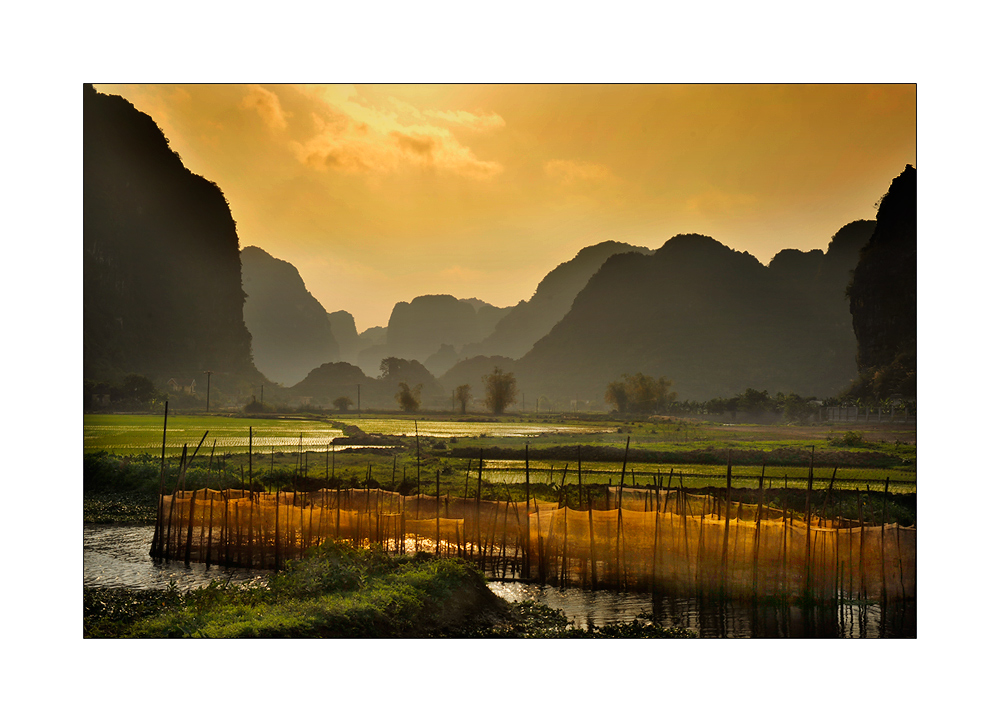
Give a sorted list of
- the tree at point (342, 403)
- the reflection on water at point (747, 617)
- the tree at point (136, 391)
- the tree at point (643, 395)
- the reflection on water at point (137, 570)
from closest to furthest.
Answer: the reflection on water at point (747, 617)
the reflection on water at point (137, 570)
the tree at point (136, 391)
the tree at point (643, 395)
the tree at point (342, 403)

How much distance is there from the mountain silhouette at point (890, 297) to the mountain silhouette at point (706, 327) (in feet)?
1.01

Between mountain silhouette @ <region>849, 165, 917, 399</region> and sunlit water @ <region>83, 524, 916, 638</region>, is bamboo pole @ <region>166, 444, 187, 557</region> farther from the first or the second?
mountain silhouette @ <region>849, 165, 917, 399</region>

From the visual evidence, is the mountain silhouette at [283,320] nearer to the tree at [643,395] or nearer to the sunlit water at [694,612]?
the sunlit water at [694,612]

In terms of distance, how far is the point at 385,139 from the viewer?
7477mm

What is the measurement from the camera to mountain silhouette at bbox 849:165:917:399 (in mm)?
6629

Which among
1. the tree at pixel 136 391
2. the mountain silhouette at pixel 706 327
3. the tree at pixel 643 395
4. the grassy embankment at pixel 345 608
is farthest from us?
the tree at pixel 643 395

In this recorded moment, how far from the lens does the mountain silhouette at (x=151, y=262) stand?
23.1 feet

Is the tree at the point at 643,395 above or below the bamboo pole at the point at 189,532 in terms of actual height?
above

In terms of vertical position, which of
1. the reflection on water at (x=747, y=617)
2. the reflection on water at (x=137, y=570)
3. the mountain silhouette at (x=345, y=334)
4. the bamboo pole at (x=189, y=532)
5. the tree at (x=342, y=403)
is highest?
the mountain silhouette at (x=345, y=334)

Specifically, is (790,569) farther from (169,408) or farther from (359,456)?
(169,408)

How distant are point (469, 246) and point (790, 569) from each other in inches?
255

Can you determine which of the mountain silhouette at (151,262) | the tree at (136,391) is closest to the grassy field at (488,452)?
the tree at (136,391)

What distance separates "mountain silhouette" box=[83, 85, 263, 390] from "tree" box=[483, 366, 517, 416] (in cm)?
452
